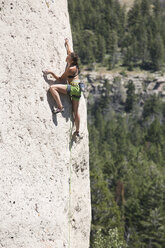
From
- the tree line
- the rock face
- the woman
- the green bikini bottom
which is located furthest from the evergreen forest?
the green bikini bottom

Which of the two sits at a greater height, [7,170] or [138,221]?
[7,170]

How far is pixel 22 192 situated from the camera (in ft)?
25.0

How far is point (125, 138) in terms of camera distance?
95250mm

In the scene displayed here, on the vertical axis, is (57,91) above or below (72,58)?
below

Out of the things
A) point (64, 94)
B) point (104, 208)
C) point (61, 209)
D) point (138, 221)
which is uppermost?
point (64, 94)

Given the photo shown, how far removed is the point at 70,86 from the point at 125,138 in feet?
286

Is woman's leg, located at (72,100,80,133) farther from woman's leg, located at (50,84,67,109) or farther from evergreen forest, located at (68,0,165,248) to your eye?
evergreen forest, located at (68,0,165,248)

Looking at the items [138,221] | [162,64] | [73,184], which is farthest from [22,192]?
[162,64]

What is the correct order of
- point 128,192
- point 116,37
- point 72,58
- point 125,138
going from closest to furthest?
point 72,58 < point 128,192 < point 125,138 < point 116,37

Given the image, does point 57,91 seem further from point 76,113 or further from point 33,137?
point 33,137

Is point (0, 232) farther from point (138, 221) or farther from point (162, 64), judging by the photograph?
point (162, 64)

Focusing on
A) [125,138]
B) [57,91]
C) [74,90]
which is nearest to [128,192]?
[125,138]

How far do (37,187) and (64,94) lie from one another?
248 cm

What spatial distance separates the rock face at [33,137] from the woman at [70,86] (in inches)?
6.2
